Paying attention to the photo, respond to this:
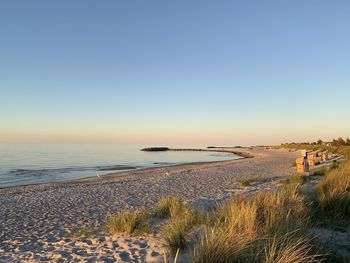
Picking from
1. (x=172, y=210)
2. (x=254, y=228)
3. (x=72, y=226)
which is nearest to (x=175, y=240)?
(x=254, y=228)

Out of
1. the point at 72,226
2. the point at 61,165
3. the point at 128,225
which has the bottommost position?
the point at 72,226

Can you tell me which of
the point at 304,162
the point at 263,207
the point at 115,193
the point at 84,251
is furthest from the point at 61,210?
the point at 304,162

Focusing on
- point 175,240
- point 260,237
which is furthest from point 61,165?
point 260,237

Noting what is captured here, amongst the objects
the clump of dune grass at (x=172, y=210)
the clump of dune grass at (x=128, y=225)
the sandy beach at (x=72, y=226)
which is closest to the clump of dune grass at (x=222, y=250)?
the sandy beach at (x=72, y=226)

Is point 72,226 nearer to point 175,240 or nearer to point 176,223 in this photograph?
point 176,223

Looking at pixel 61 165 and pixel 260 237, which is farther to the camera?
pixel 61 165

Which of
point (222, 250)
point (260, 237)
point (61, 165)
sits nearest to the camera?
point (222, 250)

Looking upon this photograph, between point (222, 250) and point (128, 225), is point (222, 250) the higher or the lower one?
the higher one

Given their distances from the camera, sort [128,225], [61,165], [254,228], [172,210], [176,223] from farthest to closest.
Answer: [61,165]
[172,210]
[128,225]
[176,223]
[254,228]

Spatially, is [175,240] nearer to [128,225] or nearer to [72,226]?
[128,225]

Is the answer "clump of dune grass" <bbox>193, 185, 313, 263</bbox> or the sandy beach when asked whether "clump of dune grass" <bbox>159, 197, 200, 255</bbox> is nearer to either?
the sandy beach

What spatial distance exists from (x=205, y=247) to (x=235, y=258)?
0.39m

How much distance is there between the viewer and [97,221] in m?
8.92

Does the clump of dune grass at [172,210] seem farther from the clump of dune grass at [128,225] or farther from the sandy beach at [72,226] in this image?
the sandy beach at [72,226]
